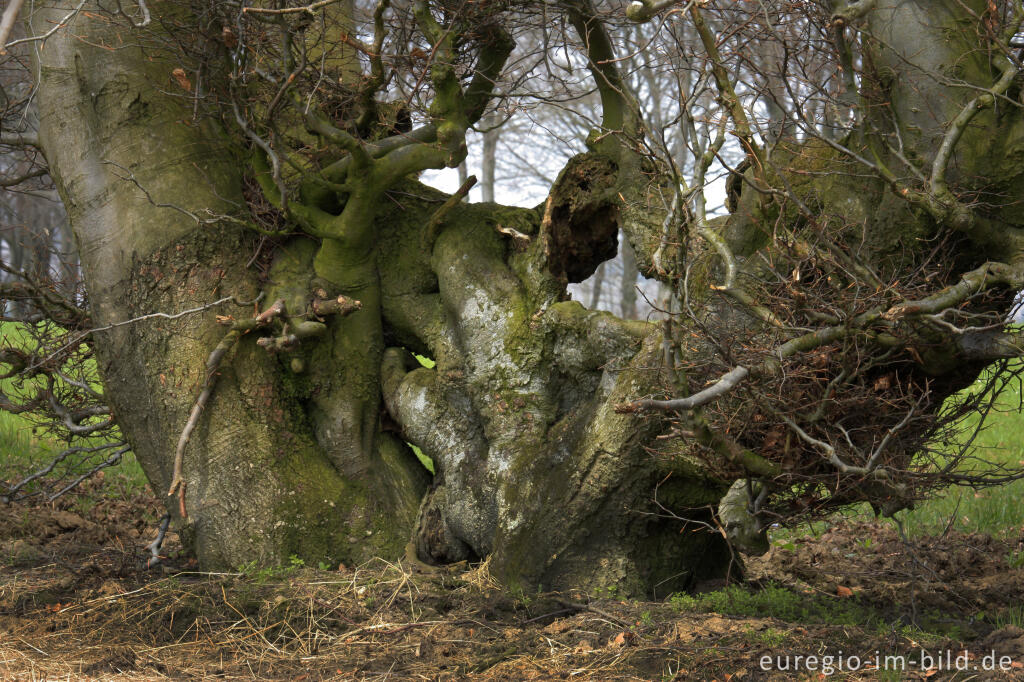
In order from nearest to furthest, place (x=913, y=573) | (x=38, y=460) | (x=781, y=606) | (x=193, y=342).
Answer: (x=913, y=573) → (x=781, y=606) → (x=193, y=342) → (x=38, y=460)

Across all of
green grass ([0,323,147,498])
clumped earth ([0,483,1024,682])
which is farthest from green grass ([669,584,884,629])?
green grass ([0,323,147,498])

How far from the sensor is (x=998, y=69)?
4000 millimetres

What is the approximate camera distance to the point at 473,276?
5.49 metres

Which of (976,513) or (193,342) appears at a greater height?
(193,342)

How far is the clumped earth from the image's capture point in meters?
3.88

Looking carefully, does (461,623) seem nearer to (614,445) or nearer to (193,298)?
(614,445)

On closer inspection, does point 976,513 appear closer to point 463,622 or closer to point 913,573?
point 913,573

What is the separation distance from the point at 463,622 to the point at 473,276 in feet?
6.90

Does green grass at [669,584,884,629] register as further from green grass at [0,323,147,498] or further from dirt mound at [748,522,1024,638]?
green grass at [0,323,147,498]

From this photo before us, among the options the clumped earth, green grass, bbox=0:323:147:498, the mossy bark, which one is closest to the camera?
the clumped earth

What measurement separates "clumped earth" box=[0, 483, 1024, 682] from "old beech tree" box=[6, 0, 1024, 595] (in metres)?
0.41

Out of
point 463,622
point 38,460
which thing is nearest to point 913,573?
point 463,622

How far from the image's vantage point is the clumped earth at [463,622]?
3883 mm

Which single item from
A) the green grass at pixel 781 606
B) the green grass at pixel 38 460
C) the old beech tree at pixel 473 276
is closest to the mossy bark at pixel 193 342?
the old beech tree at pixel 473 276
